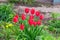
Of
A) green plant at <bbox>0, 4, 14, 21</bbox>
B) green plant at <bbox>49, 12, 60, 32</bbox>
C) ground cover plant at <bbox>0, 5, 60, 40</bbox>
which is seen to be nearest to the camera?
ground cover plant at <bbox>0, 5, 60, 40</bbox>

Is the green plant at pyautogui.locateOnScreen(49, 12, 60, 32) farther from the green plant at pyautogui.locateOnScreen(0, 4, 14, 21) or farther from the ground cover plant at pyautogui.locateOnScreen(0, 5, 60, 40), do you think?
the green plant at pyautogui.locateOnScreen(0, 4, 14, 21)

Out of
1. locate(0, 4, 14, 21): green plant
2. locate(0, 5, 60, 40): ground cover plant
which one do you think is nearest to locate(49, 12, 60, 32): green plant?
locate(0, 5, 60, 40): ground cover plant

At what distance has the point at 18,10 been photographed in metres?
6.81

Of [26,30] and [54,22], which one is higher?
[26,30]

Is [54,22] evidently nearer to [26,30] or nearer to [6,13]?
[6,13]

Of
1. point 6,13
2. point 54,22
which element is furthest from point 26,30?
point 6,13

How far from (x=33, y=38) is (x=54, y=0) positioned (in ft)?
10.9

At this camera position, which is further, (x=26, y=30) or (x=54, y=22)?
Result: (x=54, y=22)

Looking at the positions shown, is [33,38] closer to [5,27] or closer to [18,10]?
[5,27]

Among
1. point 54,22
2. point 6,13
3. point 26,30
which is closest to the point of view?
point 26,30

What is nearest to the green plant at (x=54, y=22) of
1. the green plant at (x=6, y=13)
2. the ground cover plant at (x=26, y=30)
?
the ground cover plant at (x=26, y=30)

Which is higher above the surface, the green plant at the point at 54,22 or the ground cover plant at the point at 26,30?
the ground cover plant at the point at 26,30

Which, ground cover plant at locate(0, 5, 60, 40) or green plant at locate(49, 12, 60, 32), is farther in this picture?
green plant at locate(49, 12, 60, 32)

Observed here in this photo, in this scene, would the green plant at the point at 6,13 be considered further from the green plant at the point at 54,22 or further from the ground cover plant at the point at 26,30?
the green plant at the point at 54,22
